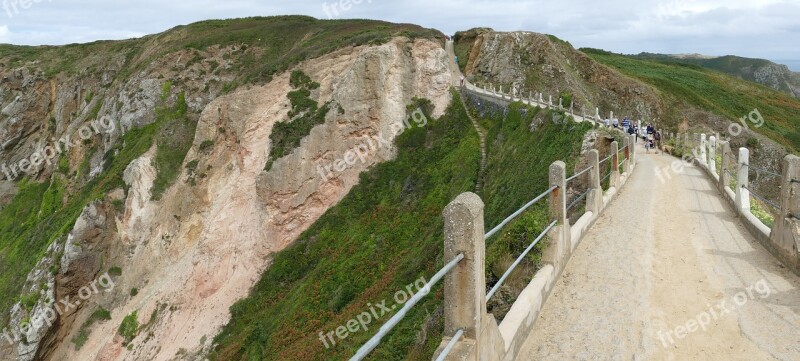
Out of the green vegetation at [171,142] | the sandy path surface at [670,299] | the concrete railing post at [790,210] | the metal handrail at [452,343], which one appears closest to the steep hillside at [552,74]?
the green vegetation at [171,142]

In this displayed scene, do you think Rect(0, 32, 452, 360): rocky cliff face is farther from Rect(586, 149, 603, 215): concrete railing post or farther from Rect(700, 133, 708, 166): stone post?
Rect(586, 149, 603, 215): concrete railing post

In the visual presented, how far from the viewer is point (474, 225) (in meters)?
4.30

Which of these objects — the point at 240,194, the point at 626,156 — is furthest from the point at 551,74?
the point at 240,194

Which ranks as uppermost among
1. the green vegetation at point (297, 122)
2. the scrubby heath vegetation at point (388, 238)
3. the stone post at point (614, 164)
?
the green vegetation at point (297, 122)

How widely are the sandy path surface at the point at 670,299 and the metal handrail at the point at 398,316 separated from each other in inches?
89.1

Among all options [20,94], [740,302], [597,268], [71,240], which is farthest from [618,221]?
[20,94]

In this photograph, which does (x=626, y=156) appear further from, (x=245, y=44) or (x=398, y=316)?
(x=245, y=44)

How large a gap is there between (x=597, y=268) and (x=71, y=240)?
1233 inches

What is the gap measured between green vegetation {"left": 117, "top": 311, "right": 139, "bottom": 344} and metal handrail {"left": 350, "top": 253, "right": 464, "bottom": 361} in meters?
27.3

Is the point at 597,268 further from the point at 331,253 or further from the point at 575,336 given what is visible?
the point at 331,253

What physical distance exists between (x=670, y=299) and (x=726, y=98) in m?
65.7

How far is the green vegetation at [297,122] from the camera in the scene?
29750 millimetres

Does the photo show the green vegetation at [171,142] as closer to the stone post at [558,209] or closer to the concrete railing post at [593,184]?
the concrete railing post at [593,184]

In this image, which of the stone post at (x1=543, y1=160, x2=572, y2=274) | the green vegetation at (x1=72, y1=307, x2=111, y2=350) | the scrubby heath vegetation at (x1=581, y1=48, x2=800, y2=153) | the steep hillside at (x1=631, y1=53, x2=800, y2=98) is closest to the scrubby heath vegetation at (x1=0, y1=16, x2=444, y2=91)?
the green vegetation at (x1=72, y1=307, x2=111, y2=350)
